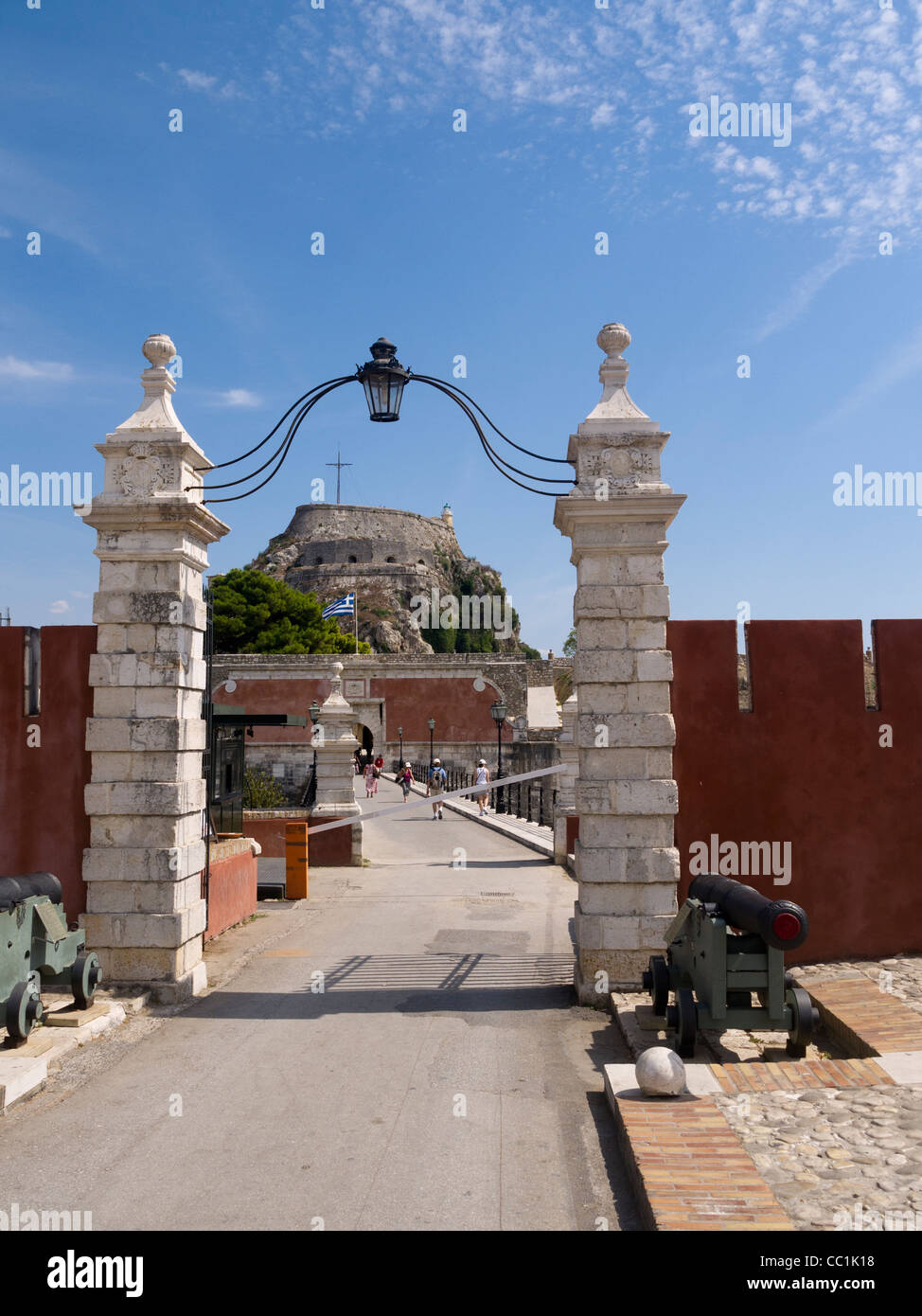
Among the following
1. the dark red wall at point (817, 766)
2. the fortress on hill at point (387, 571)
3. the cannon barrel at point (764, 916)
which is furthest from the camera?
the fortress on hill at point (387, 571)

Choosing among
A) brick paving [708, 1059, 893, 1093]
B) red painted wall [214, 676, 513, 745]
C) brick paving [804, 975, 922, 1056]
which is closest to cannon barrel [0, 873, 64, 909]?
brick paving [708, 1059, 893, 1093]

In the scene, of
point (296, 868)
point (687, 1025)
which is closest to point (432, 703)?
point (296, 868)

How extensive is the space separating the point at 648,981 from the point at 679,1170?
2.59 m

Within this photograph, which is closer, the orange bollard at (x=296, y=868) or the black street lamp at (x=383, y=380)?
the black street lamp at (x=383, y=380)

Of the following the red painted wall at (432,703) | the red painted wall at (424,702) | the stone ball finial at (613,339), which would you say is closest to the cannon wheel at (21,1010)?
the stone ball finial at (613,339)

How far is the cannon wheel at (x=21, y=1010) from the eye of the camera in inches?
229

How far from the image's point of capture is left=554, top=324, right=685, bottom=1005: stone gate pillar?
7.29m

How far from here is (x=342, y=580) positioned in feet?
235

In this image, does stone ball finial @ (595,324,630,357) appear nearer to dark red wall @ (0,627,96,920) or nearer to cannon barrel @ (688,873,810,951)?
cannon barrel @ (688,873,810,951)

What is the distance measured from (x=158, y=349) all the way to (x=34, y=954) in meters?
4.88

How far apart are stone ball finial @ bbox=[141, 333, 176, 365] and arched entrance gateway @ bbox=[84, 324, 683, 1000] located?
530 millimetres

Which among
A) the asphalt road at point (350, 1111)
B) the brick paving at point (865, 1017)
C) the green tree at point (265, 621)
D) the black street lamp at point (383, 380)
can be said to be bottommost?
the asphalt road at point (350, 1111)

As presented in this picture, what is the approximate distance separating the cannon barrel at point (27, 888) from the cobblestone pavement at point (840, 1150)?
4294 mm

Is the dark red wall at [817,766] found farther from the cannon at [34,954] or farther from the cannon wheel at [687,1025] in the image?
the cannon at [34,954]
